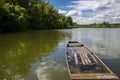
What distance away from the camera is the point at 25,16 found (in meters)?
74.9

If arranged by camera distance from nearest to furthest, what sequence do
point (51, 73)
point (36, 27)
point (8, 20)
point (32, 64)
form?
point (51, 73) < point (32, 64) < point (8, 20) < point (36, 27)

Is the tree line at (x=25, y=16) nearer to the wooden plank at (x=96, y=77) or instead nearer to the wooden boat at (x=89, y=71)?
the wooden boat at (x=89, y=71)

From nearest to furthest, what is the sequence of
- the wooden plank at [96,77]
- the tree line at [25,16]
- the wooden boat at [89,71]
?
the wooden plank at [96,77]
the wooden boat at [89,71]
the tree line at [25,16]

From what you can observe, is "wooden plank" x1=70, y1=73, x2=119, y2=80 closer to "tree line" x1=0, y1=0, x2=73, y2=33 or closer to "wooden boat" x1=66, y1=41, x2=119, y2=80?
"wooden boat" x1=66, y1=41, x2=119, y2=80

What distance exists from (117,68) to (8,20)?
4915 centimetres

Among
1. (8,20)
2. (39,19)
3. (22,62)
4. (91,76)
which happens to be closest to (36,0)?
(39,19)

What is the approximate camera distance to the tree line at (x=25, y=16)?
58500mm

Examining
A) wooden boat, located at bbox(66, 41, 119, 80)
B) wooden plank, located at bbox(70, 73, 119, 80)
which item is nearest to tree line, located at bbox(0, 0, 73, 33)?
wooden boat, located at bbox(66, 41, 119, 80)

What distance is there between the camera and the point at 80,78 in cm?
1047

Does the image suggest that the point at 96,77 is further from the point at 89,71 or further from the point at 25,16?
the point at 25,16

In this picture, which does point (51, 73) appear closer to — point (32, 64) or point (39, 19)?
point (32, 64)

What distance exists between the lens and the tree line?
58500mm

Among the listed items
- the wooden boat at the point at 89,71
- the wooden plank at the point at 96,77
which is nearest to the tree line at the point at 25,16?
the wooden boat at the point at 89,71

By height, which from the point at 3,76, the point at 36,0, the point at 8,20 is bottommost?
the point at 3,76
